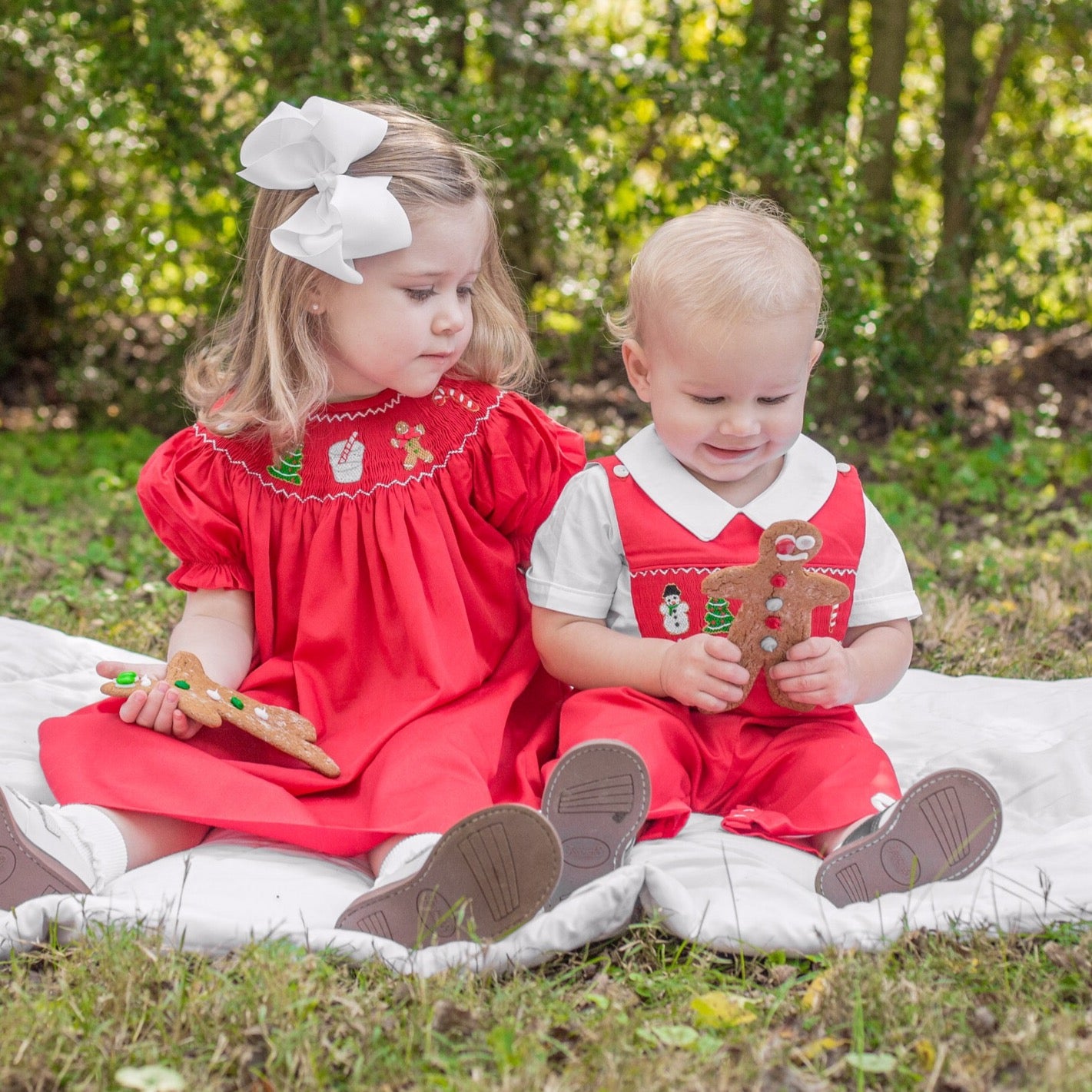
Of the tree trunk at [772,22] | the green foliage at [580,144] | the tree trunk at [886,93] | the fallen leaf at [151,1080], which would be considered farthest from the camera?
the tree trunk at [886,93]

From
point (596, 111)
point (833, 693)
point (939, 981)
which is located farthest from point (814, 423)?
point (939, 981)

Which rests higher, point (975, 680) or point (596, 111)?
point (596, 111)

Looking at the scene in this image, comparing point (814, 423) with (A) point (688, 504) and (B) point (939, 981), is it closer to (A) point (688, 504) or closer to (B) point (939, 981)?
(A) point (688, 504)

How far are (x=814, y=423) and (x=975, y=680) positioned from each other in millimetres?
2376

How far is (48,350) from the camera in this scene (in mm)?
6684

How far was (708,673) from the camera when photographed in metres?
2.21

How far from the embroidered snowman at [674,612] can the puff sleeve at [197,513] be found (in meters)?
0.84

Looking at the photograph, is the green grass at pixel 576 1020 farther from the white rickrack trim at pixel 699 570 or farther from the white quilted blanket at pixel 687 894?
the white rickrack trim at pixel 699 570

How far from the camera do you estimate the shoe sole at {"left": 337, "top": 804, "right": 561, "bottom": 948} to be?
6.03 feet

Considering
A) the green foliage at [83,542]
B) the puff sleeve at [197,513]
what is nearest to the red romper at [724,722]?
the puff sleeve at [197,513]

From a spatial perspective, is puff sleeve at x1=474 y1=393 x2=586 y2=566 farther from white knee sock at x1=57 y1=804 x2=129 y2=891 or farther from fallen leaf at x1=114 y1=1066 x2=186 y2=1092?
fallen leaf at x1=114 y1=1066 x2=186 y2=1092

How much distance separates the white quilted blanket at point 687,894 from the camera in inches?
73.9

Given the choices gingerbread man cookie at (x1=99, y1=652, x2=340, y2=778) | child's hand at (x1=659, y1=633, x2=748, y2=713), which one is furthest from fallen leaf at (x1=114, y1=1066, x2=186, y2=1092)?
child's hand at (x1=659, y1=633, x2=748, y2=713)

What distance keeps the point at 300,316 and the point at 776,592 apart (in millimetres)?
1025
